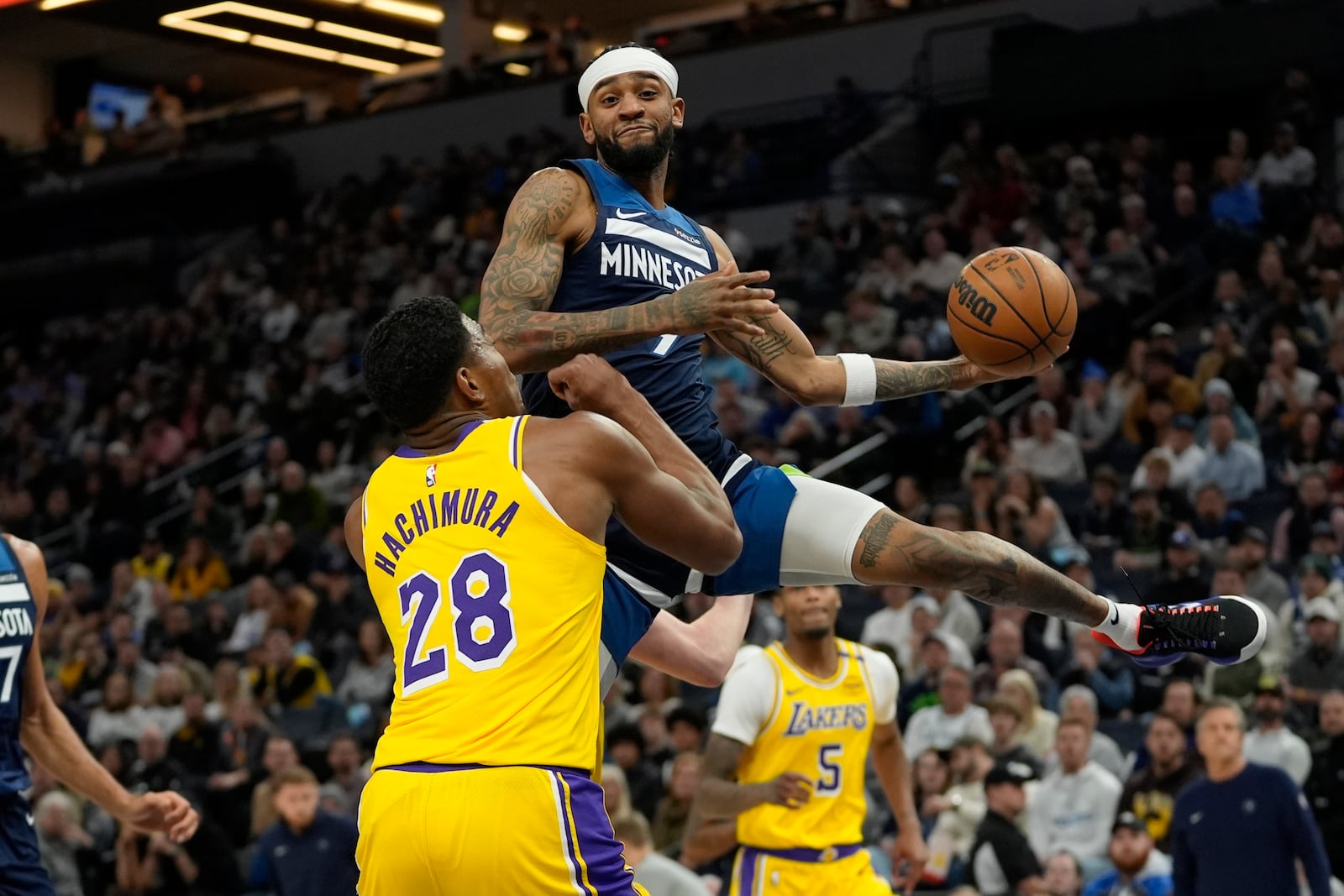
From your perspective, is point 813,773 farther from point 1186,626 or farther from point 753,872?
point 1186,626

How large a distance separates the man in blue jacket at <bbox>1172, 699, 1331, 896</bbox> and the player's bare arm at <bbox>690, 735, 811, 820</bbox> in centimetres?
199

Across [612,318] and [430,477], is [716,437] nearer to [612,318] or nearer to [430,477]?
[612,318]

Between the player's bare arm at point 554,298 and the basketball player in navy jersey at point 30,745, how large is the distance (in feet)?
6.42

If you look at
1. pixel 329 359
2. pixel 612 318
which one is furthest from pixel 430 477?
pixel 329 359

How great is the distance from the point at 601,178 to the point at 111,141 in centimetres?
2520

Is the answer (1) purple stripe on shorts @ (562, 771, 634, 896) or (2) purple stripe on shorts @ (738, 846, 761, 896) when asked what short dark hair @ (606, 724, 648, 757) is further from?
(1) purple stripe on shorts @ (562, 771, 634, 896)

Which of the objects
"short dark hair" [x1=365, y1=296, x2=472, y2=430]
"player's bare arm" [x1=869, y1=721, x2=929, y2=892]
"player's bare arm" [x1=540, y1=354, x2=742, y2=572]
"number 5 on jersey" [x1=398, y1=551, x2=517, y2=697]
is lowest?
"player's bare arm" [x1=869, y1=721, x2=929, y2=892]

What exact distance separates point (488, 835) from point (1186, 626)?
2.50 metres

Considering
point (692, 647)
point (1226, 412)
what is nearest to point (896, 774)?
point (692, 647)

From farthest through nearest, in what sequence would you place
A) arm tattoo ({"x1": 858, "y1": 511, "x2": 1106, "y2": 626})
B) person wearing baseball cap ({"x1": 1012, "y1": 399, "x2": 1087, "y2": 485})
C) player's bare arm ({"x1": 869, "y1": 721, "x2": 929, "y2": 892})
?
person wearing baseball cap ({"x1": 1012, "y1": 399, "x2": 1087, "y2": 485}) < player's bare arm ({"x1": 869, "y1": 721, "x2": 929, "y2": 892}) < arm tattoo ({"x1": 858, "y1": 511, "x2": 1106, "y2": 626})

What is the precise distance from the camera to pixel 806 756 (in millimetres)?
7707

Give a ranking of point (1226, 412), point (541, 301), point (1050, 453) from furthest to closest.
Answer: point (1050, 453) → point (1226, 412) → point (541, 301)

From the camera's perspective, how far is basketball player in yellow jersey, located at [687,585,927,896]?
7570mm

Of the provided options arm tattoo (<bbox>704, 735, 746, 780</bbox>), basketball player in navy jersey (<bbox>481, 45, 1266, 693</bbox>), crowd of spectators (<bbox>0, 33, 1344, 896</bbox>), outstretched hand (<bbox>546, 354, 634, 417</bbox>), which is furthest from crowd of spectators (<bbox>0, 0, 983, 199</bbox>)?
outstretched hand (<bbox>546, 354, 634, 417</bbox>)
